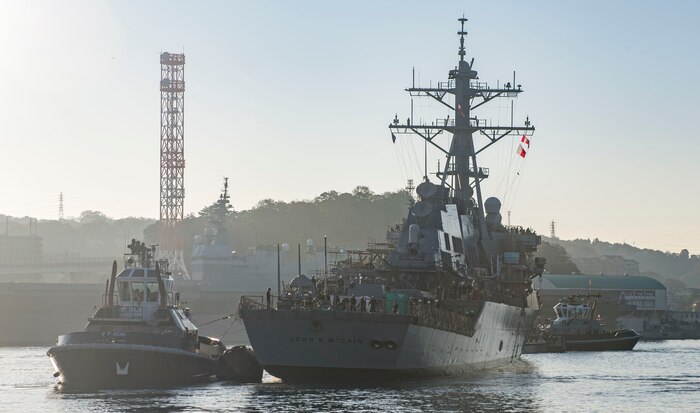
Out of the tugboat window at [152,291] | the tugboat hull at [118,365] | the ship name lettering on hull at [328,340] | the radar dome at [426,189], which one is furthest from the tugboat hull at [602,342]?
the tugboat hull at [118,365]

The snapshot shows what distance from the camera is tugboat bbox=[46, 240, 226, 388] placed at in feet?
207

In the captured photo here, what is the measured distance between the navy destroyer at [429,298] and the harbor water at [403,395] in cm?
Answer: 131

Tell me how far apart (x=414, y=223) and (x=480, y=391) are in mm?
17659

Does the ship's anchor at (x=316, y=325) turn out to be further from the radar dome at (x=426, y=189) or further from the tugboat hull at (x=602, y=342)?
the tugboat hull at (x=602, y=342)

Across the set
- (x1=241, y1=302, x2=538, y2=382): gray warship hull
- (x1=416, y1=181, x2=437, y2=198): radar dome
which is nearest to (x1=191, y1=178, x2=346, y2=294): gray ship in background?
(x1=416, y1=181, x2=437, y2=198): radar dome

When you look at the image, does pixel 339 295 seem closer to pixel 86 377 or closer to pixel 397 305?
pixel 397 305

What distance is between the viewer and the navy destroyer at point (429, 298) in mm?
63438

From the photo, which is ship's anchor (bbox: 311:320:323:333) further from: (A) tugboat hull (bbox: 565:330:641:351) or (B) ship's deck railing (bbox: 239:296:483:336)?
(A) tugboat hull (bbox: 565:330:641:351)

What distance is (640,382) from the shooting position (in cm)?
7306

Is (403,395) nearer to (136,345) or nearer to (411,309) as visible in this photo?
(411,309)

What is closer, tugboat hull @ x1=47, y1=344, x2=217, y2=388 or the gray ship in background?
tugboat hull @ x1=47, y1=344, x2=217, y2=388

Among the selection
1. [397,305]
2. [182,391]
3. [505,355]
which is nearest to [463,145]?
[505,355]

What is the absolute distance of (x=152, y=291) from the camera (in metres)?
68.2

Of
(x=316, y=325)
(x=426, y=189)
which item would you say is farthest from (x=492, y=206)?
(x=316, y=325)
